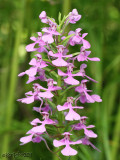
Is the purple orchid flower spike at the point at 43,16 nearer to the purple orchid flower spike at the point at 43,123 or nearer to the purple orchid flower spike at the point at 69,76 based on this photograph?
the purple orchid flower spike at the point at 69,76

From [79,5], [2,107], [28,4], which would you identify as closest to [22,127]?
[2,107]

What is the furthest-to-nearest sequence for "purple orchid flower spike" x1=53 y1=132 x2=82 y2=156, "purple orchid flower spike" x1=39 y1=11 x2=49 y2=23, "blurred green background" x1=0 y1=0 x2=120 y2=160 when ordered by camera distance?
"blurred green background" x1=0 y1=0 x2=120 y2=160
"purple orchid flower spike" x1=39 y1=11 x2=49 y2=23
"purple orchid flower spike" x1=53 y1=132 x2=82 y2=156

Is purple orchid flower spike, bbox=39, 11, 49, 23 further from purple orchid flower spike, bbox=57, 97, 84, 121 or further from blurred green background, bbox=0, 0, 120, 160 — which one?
Answer: blurred green background, bbox=0, 0, 120, 160

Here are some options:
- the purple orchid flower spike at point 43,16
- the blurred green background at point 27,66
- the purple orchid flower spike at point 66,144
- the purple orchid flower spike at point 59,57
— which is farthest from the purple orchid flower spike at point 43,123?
the blurred green background at point 27,66

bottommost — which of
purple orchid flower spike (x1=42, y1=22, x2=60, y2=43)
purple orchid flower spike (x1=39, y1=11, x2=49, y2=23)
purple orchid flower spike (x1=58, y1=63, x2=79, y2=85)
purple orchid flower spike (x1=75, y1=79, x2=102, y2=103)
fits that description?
purple orchid flower spike (x1=75, y1=79, x2=102, y2=103)

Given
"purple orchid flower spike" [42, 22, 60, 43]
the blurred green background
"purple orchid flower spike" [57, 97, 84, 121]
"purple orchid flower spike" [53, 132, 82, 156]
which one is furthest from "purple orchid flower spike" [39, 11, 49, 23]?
the blurred green background

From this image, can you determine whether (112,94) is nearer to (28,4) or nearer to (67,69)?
(28,4)

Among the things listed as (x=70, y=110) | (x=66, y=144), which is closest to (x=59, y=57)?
(x=70, y=110)

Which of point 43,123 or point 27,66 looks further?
point 27,66

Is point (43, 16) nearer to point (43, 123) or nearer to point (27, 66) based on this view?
point (43, 123)
